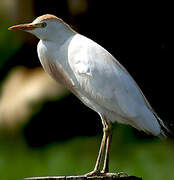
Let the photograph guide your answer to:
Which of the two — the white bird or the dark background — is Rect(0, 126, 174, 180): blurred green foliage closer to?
the dark background

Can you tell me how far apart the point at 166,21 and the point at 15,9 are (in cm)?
209

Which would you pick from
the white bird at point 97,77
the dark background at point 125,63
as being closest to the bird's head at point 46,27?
the white bird at point 97,77

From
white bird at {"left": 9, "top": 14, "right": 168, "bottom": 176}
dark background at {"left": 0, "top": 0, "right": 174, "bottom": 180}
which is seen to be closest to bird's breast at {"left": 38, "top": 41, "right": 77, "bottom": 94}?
white bird at {"left": 9, "top": 14, "right": 168, "bottom": 176}

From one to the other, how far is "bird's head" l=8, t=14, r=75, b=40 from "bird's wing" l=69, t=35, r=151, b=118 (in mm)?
112

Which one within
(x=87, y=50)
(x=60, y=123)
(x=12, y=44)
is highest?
(x=87, y=50)

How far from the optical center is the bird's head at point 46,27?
366cm

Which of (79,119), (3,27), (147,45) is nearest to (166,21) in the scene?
(147,45)

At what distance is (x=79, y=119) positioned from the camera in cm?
743

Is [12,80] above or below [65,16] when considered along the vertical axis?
below

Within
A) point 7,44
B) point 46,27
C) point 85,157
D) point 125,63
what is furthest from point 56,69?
point 7,44

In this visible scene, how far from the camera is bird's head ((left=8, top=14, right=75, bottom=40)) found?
3.66 m

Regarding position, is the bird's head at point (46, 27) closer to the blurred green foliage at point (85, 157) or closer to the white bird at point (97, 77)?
→ the white bird at point (97, 77)

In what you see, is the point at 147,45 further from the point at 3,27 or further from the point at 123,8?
the point at 3,27

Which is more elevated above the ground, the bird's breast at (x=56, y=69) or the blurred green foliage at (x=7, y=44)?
the bird's breast at (x=56, y=69)
